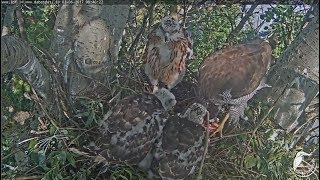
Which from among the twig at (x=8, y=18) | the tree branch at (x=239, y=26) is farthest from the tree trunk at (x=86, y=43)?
the tree branch at (x=239, y=26)

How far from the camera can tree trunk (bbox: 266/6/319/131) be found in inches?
66.8

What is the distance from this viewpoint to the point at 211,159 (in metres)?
1.64

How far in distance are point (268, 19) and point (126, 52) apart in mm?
533

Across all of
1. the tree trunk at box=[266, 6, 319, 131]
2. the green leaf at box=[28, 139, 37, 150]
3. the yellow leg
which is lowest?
the green leaf at box=[28, 139, 37, 150]

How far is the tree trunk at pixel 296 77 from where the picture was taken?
1.70 meters

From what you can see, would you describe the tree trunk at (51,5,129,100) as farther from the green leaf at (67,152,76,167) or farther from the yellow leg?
the yellow leg

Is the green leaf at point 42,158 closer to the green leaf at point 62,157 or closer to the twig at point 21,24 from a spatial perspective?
the green leaf at point 62,157

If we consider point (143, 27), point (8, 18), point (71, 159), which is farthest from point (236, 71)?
point (8, 18)

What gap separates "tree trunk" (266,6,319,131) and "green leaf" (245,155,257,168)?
0.75 feet

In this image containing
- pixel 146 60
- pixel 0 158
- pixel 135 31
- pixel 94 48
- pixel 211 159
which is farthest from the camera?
pixel 135 31

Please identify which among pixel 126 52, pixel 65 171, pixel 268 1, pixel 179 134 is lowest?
pixel 65 171

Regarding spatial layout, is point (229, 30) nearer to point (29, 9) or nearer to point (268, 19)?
point (268, 19)

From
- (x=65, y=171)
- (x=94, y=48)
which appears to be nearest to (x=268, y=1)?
(x=94, y=48)

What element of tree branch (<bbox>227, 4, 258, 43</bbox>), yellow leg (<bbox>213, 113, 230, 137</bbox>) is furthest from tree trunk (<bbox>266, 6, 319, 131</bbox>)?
tree branch (<bbox>227, 4, 258, 43</bbox>)
